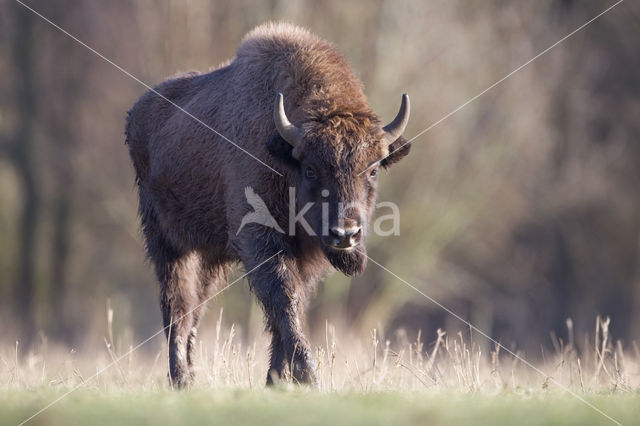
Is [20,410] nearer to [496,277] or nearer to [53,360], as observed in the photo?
[53,360]

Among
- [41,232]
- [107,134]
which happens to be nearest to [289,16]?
[107,134]

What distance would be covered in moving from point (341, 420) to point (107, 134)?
1848cm

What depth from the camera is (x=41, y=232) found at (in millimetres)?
22656

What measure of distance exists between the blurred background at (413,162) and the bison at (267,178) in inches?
359

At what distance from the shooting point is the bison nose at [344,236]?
688cm

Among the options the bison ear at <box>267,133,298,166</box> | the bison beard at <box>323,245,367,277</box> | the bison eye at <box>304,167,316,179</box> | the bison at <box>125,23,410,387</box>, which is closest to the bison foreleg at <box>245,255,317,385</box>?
the bison at <box>125,23,410,387</box>

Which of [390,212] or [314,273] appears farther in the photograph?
[390,212]

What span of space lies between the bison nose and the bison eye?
0.63 metres

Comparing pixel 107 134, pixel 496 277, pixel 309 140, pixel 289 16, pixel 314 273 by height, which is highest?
pixel 289 16

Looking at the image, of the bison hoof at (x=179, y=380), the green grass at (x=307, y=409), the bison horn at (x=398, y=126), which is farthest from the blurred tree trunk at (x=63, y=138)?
the green grass at (x=307, y=409)

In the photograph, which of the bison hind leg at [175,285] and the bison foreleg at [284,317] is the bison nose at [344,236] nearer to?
the bison foreleg at [284,317]

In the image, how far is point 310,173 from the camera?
7406mm

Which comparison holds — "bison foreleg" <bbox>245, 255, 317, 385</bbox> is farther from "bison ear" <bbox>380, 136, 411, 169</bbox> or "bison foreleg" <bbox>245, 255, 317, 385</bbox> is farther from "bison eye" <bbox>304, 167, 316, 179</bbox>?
"bison ear" <bbox>380, 136, 411, 169</bbox>

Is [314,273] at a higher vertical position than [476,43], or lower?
lower
